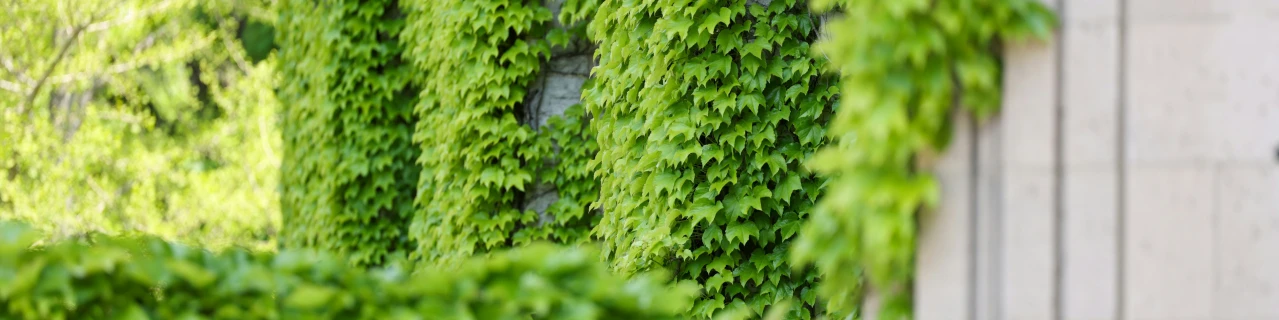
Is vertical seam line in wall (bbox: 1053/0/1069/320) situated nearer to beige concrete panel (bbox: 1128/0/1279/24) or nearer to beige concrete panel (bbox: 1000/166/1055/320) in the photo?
beige concrete panel (bbox: 1000/166/1055/320)

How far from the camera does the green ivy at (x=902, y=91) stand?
2178mm

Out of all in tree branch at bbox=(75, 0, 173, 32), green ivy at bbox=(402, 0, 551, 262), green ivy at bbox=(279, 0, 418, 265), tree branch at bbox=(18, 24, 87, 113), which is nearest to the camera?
green ivy at bbox=(402, 0, 551, 262)

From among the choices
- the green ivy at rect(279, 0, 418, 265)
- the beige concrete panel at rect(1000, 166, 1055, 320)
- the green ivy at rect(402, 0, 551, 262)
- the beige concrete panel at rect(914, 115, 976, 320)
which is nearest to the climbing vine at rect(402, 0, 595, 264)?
the green ivy at rect(402, 0, 551, 262)

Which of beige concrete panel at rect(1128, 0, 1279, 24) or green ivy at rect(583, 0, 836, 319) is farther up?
beige concrete panel at rect(1128, 0, 1279, 24)

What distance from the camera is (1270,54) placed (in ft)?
7.15

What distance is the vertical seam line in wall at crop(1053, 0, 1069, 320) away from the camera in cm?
225

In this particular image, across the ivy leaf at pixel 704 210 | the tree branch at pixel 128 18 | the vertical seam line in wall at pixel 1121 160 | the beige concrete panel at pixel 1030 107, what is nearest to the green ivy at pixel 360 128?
the ivy leaf at pixel 704 210

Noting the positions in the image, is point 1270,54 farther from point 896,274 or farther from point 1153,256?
point 896,274

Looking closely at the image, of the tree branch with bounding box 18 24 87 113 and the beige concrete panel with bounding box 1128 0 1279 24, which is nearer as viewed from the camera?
the beige concrete panel with bounding box 1128 0 1279 24

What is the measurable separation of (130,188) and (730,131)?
1233 centimetres

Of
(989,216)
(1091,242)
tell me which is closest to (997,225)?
(989,216)

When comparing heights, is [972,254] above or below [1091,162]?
below

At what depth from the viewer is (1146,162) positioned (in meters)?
2.20

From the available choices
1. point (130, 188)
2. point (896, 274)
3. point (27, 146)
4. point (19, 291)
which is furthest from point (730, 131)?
point (130, 188)
